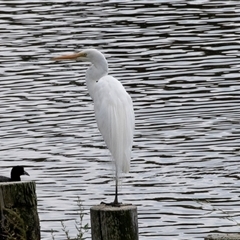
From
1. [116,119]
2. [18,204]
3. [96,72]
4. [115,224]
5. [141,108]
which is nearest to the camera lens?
[115,224]

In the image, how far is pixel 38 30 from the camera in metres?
19.9

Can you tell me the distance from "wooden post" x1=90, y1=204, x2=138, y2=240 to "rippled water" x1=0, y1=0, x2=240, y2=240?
1129 mm

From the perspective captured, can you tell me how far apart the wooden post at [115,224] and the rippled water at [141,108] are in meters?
1.13

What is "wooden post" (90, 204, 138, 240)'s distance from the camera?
6660 mm

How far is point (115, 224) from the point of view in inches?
264

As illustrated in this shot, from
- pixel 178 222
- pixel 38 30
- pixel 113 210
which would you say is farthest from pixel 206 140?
pixel 38 30

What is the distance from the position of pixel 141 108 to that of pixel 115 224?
777 cm

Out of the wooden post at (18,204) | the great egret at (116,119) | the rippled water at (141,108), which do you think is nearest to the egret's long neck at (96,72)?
the great egret at (116,119)

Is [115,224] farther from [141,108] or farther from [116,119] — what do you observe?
[141,108]

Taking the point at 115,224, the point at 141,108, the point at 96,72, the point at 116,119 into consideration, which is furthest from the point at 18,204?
the point at 141,108

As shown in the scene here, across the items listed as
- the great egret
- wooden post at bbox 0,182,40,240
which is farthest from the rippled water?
wooden post at bbox 0,182,40,240

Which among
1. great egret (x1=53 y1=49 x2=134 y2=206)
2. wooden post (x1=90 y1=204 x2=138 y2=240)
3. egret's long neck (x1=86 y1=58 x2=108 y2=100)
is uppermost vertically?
egret's long neck (x1=86 y1=58 x2=108 y2=100)

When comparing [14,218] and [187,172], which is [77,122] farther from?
[14,218]

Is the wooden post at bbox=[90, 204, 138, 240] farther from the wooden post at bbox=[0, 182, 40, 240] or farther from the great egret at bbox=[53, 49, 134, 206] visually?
the great egret at bbox=[53, 49, 134, 206]
